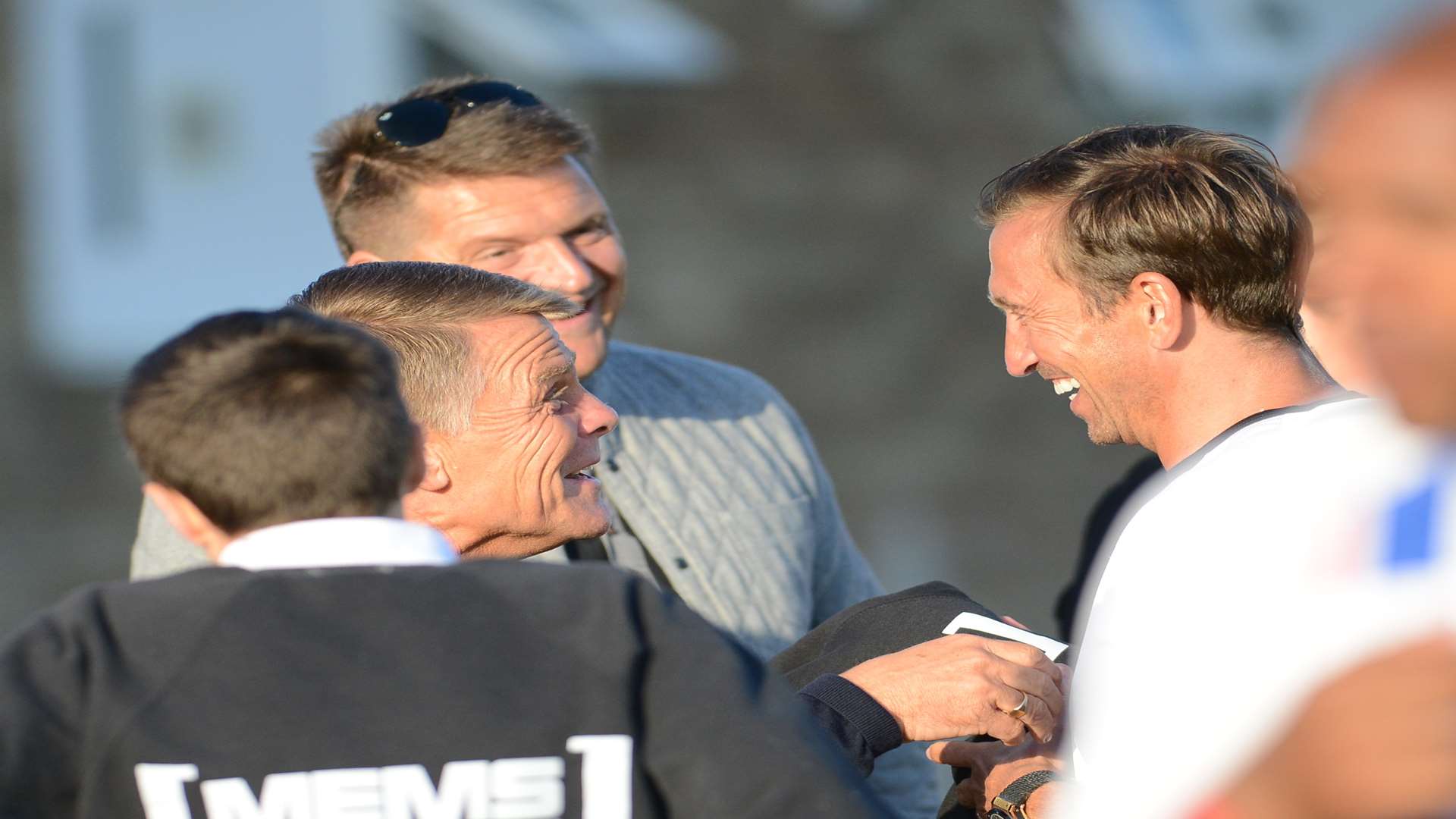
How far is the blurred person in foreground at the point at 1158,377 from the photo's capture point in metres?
1.32

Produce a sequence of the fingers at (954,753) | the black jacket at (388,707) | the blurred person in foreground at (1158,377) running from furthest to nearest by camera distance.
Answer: the fingers at (954,753)
the black jacket at (388,707)
the blurred person in foreground at (1158,377)

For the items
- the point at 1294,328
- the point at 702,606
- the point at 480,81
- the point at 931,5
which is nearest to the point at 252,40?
the point at 931,5

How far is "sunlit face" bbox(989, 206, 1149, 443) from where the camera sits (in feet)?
7.70

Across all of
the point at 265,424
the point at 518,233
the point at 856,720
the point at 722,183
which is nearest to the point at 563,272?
the point at 518,233

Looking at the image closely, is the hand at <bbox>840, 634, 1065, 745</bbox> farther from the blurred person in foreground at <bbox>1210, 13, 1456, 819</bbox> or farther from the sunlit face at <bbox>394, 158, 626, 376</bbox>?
the sunlit face at <bbox>394, 158, 626, 376</bbox>

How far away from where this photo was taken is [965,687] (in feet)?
6.87

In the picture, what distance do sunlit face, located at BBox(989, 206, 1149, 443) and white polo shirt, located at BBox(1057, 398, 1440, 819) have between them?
0.72 metres

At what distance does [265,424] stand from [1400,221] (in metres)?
1.05

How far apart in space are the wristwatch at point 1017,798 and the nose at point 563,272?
4.41 feet

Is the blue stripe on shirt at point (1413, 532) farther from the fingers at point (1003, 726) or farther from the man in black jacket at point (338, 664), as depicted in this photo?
the fingers at point (1003, 726)

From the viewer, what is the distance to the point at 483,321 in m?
2.35

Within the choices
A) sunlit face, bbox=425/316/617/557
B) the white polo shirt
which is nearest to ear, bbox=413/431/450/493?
sunlit face, bbox=425/316/617/557

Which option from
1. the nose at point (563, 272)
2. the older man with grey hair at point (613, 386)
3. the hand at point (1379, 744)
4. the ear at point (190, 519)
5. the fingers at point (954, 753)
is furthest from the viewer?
the nose at point (563, 272)

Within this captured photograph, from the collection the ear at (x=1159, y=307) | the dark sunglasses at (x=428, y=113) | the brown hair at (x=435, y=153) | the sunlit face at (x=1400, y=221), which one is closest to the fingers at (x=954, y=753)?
the ear at (x=1159, y=307)
